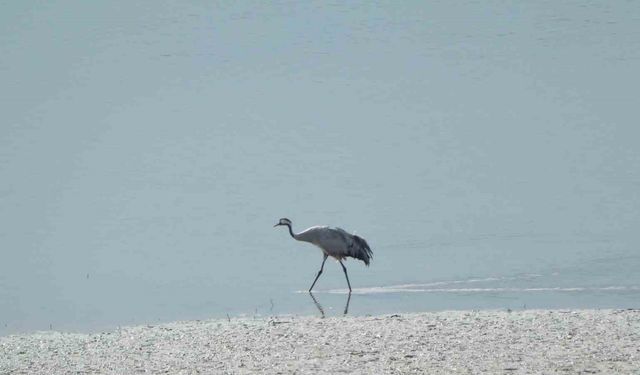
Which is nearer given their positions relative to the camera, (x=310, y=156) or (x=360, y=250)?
(x=360, y=250)

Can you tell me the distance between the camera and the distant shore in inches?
372

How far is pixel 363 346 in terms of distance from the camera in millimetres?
10172

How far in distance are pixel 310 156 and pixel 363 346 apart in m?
12.2

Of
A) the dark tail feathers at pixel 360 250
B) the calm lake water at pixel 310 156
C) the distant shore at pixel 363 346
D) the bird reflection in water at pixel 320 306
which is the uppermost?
the calm lake water at pixel 310 156

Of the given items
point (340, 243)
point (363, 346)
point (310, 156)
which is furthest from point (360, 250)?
point (310, 156)

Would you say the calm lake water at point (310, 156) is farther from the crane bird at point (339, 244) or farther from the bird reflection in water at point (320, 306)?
the crane bird at point (339, 244)

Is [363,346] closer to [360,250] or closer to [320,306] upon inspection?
[320,306]

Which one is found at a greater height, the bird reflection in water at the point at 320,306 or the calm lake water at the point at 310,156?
the calm lake water at the point at 310,156

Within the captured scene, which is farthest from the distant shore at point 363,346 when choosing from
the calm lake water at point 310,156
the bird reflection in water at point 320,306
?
the calm lake water at point 310,156

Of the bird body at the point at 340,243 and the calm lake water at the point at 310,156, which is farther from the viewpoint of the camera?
the calm lake water at the point at 310,156

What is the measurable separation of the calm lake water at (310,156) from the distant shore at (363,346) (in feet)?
4.91

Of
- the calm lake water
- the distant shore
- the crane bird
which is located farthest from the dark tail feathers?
the distant shore

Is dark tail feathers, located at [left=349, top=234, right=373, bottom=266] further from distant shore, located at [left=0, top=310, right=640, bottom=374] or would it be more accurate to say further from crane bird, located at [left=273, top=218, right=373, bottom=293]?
distant shore, located at [left=0, top=310, right=640, bottom=374]

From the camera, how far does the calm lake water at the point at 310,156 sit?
48.4ft
